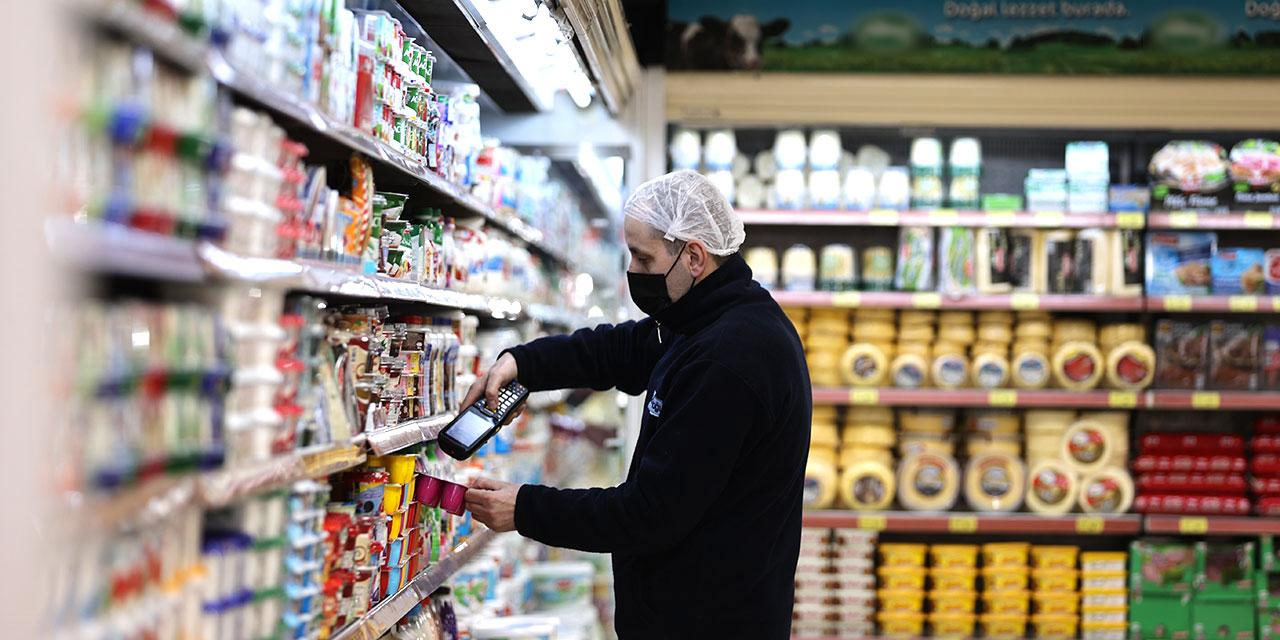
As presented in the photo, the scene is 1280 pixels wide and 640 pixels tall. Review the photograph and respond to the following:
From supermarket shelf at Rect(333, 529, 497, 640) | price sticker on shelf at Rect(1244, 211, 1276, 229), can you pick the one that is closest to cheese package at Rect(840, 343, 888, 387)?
price sticker on shelf at Rect(1244, 211, 1276, 229)

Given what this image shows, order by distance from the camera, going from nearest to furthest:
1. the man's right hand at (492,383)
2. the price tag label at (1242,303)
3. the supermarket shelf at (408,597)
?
the supermarket shelf at (408,597)
the man's right hand at (492,383)
the price tag label at (1242,303)

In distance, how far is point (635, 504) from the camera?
2.84 meters

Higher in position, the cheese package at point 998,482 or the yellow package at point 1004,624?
the cheese package at point 998,482

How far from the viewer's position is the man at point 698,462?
9.32 feet

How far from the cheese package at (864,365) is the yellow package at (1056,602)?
119 centimetres

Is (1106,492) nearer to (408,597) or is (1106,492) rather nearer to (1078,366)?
(1078,366)

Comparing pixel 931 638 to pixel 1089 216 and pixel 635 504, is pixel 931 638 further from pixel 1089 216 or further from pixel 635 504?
pixel 635 504

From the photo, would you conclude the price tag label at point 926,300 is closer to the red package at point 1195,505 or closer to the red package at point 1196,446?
the red package at point 1196,446

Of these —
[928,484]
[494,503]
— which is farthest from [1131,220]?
[494,503]

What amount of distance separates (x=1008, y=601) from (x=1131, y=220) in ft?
5.72

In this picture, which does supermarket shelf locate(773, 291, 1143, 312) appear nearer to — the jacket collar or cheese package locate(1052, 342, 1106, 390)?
cheese package locate(1052, 342, 1106, 390)

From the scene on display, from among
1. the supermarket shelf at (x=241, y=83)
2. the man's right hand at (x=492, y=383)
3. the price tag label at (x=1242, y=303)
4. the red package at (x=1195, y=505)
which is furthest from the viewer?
the red package at (x=1195, y=505)

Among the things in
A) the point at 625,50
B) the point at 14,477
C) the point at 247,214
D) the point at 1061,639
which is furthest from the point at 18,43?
the point at 1061,639

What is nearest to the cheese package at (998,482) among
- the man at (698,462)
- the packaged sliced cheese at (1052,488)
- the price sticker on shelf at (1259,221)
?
the packaged sliced cheese at (1052,488)
